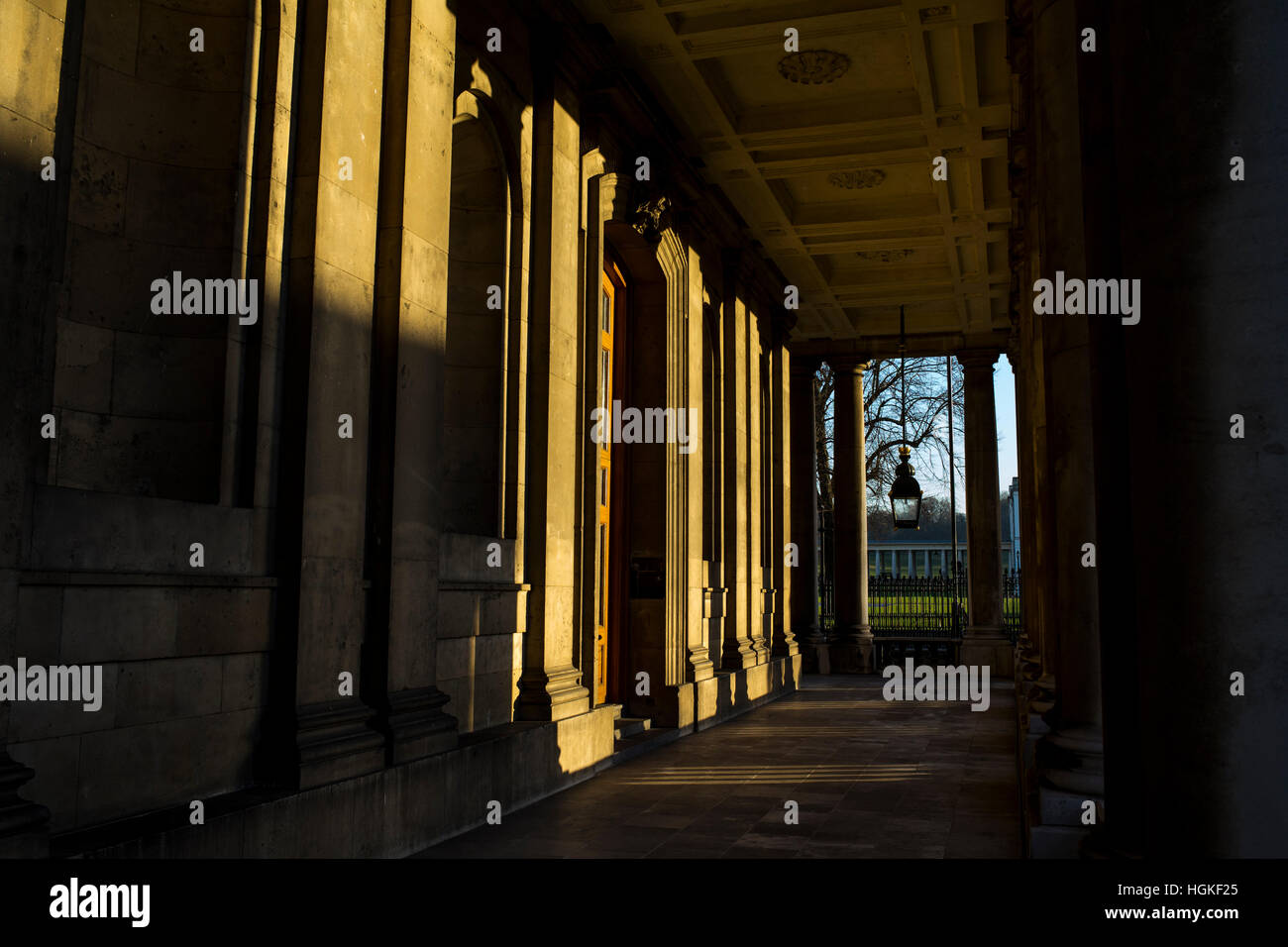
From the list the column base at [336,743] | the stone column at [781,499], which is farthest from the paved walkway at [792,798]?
the stone column at [781,499]

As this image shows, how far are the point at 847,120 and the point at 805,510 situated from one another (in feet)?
38.4

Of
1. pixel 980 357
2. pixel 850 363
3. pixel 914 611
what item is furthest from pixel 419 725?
pixel 914 611

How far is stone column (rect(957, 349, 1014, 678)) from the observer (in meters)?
23.0

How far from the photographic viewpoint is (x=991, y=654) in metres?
22.9

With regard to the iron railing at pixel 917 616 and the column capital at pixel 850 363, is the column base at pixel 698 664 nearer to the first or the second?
the iron railing at pixel 917 616

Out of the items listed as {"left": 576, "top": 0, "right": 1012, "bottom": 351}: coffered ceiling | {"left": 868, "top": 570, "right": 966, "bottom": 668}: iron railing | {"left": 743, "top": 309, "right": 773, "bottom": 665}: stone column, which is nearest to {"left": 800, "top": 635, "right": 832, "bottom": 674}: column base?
{"left": 868, "top": 570, "right": 966, "bottom": 668}: iron railing

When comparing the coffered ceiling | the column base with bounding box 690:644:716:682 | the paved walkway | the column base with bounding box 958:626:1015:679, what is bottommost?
the paved walkway

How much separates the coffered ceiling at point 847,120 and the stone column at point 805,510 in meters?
4.35

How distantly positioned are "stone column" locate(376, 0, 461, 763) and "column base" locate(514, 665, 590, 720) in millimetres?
1747

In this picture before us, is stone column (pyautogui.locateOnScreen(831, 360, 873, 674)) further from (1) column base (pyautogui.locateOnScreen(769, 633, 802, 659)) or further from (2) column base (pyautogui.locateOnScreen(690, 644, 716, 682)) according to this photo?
(2) column base (pyautogui.locateOnScreen(690, 644, 716, 682))

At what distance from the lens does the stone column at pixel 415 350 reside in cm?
741

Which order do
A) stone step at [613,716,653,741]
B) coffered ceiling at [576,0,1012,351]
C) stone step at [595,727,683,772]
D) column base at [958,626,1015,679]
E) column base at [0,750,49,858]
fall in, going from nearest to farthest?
column base at [0,750,49,858], stone step at [595,727,683,772], coffered ceiling at [576,0,1012,351], stone step at [613,716,653,741], column base at [958,626,1015,679]

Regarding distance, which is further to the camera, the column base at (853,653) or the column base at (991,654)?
the column base at (853,653)

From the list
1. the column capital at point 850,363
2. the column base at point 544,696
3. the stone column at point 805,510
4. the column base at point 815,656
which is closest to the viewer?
the column base at point 544,696
